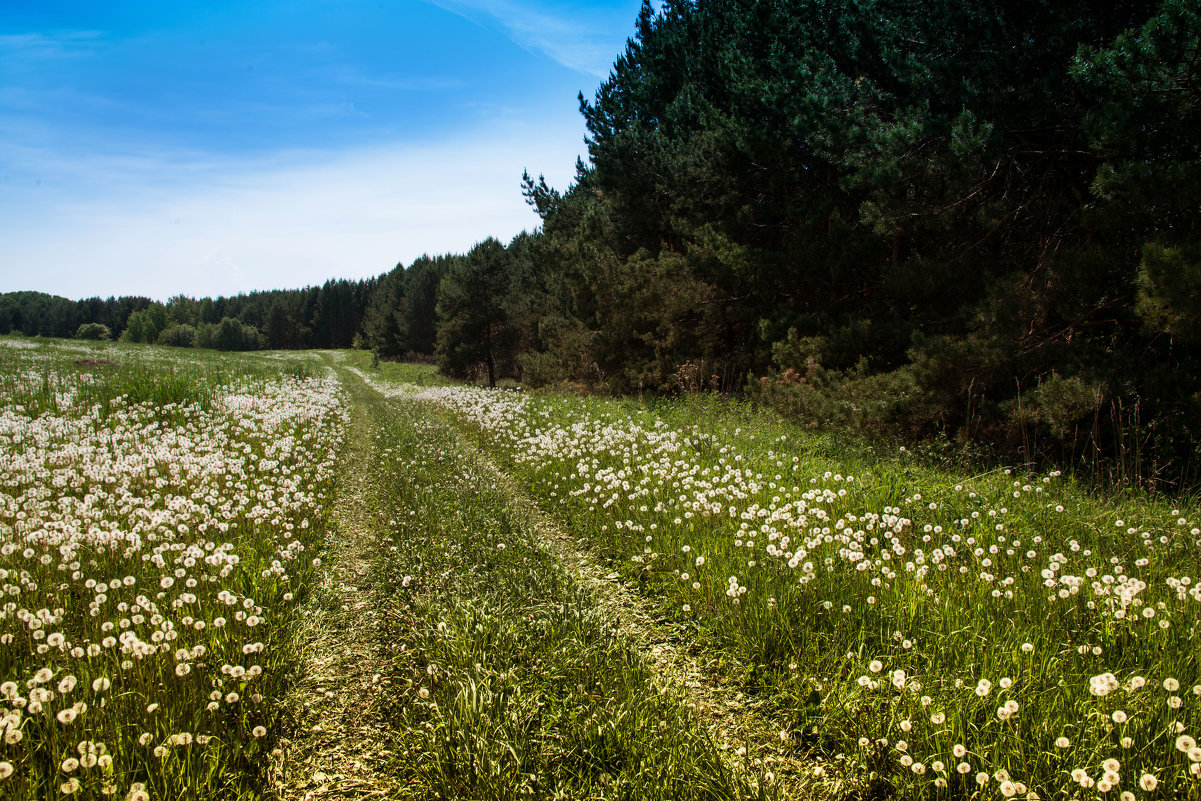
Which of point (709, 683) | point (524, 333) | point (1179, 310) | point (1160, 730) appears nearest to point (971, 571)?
point (1160, 730)

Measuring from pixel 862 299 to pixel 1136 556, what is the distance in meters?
8.84

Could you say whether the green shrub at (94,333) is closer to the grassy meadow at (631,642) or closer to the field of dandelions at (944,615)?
the grassy meadow at (631,642)

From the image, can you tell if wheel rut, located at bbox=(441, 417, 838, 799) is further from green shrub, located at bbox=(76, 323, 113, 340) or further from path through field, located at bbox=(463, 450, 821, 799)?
green shrub, located at bbox=(76, 323, 113, 340)

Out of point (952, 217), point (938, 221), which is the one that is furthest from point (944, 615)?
point (952, 217)

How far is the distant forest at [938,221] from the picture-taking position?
255 inches

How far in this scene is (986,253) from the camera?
948 cm

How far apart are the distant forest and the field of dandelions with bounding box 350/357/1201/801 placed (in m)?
1.92

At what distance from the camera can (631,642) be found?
4.00 metres

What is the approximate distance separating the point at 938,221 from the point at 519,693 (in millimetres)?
9201

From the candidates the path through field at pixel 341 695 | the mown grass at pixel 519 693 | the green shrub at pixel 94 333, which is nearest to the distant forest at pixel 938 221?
the mown grass at pixel 519 693

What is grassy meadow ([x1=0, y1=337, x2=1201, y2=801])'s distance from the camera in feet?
8.55

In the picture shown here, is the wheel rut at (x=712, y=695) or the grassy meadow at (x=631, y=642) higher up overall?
the grassy meadow at (x=631, y=642)

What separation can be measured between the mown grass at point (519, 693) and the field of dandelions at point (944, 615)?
0.77 m

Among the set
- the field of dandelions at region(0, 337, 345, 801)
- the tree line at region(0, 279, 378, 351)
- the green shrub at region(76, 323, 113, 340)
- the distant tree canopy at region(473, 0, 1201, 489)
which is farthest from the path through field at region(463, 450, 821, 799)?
the green shrub at region(76, 323, 113, 340)
